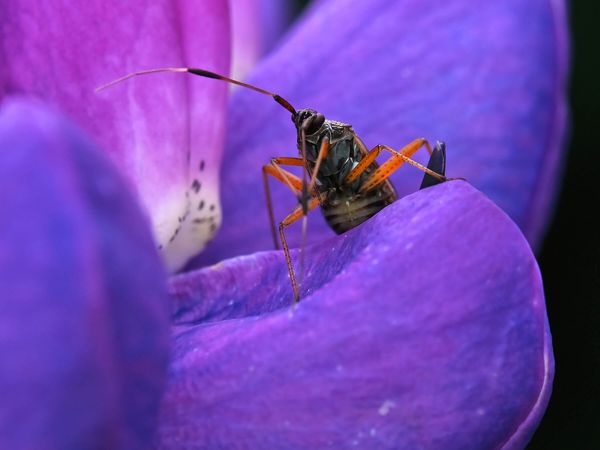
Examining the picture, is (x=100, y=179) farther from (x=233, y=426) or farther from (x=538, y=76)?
(x=538, y=76)

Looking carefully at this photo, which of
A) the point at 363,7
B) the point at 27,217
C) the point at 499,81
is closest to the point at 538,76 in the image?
the point at 499,81

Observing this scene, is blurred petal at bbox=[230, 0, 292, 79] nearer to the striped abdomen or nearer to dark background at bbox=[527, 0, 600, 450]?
the striped abdomen

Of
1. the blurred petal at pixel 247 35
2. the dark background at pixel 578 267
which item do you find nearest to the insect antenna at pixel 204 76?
the blurred petal at pixel 247 35

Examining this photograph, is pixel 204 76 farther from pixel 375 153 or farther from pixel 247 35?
pixel 247 35

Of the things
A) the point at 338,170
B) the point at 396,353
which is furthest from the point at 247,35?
the point at 396,353

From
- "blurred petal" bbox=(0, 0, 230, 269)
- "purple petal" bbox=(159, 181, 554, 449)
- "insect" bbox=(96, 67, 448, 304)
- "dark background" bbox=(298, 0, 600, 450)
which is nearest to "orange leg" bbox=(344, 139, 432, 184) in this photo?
"insect" bbox=(96, 67, 448, 304)

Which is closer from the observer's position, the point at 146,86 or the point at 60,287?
the point at 60,287
